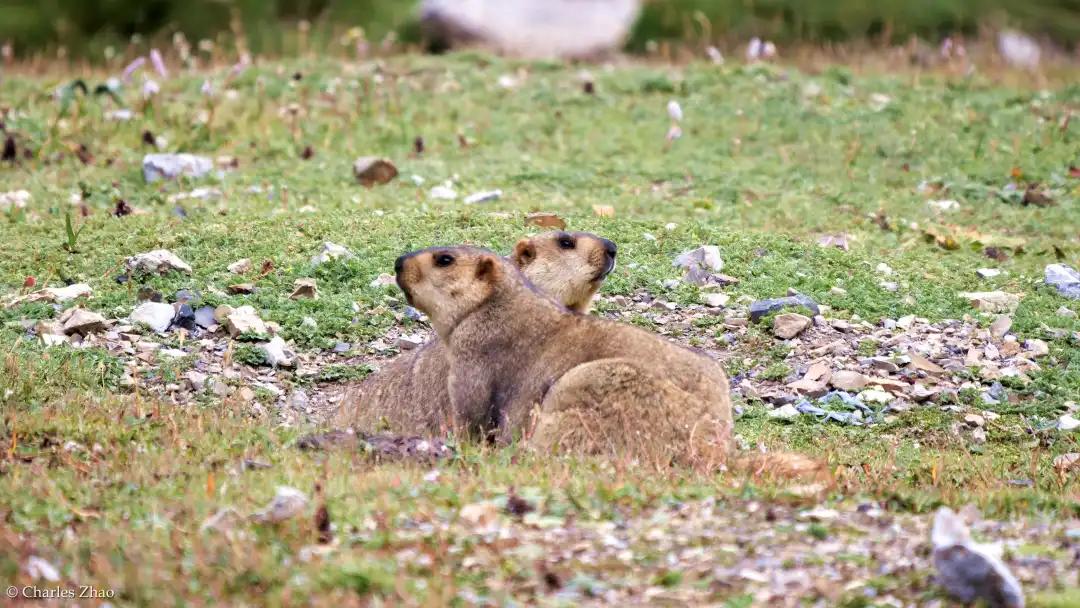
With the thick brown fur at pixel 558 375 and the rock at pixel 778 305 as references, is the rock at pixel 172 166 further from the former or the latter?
the rock at pixel 778 305

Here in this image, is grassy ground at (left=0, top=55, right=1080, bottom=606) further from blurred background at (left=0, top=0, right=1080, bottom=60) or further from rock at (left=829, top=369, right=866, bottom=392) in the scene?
blurred background at (left=0, top=0, right=1080, bottom=60)

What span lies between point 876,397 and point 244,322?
166 inches

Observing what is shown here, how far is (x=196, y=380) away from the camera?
Answer: 9.09 meters

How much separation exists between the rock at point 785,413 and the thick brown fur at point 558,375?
4.47ft

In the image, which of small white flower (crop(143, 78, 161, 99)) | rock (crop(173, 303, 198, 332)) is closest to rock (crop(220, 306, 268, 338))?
rock (crop(173, 303, 198, 332))

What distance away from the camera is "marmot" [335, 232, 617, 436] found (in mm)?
8570

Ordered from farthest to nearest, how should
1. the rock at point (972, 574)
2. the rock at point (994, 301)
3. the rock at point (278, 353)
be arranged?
the rock at point (994, 301) → the rock at point (278, 353) → the rock at point (972, 574)

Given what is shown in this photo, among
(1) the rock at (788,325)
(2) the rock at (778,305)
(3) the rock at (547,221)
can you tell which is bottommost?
(1) the rock at (788,325)

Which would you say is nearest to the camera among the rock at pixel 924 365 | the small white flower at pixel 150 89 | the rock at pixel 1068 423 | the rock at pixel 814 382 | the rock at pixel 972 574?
the rock at pixel 972 574

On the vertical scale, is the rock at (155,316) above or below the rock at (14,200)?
below

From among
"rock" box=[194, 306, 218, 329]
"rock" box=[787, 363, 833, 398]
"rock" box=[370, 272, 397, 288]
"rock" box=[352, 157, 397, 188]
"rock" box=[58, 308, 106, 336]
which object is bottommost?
"rock" box=[787, 363, 833, 398]

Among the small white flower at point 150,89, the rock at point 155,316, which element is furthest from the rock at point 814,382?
the small white flower at point 150,89

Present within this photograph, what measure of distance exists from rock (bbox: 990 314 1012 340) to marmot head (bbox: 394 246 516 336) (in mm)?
3724

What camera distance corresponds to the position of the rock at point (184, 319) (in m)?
9.95
